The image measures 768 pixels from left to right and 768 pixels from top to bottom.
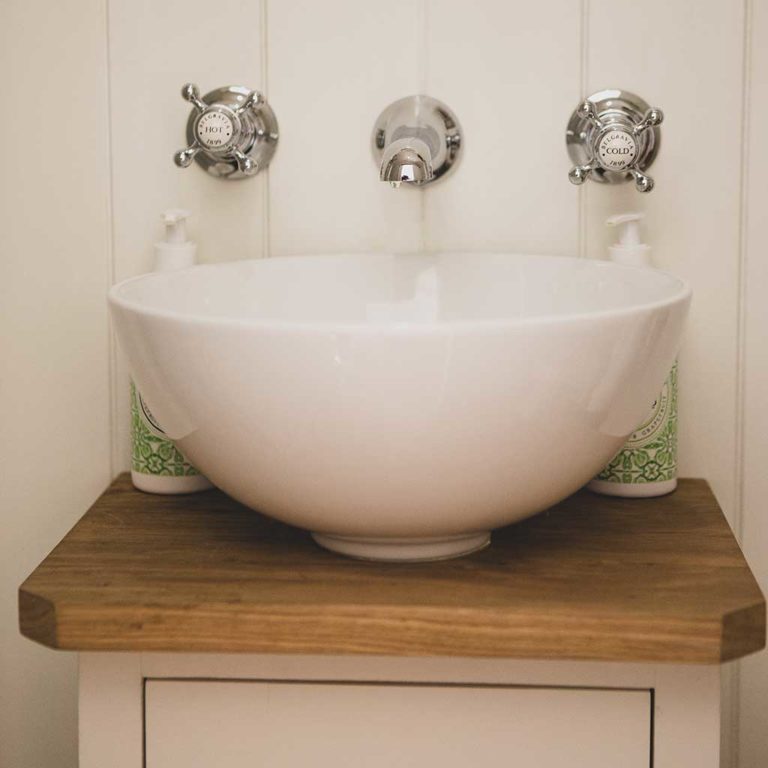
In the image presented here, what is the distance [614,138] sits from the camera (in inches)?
42.9

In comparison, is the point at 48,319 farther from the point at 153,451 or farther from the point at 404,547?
the point at 404,547

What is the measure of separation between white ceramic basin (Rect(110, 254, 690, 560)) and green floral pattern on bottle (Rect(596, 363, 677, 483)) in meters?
0.20

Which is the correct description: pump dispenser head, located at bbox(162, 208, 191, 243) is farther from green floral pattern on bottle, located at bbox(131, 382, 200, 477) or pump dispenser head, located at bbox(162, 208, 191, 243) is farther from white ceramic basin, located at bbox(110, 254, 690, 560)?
white ceramic basin, located at bbox(110, 254, 690, 560)

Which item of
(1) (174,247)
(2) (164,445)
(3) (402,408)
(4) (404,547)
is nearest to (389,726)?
(4) (404,547)

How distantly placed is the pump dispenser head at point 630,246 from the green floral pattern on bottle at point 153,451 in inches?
17.5

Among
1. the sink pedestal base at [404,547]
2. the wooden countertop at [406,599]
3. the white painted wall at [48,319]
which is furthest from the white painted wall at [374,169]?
the sink pedestal base at [404,547]

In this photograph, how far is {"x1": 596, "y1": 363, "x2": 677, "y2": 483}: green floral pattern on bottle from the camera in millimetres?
1095

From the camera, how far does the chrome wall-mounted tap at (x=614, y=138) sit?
1090 millimetres

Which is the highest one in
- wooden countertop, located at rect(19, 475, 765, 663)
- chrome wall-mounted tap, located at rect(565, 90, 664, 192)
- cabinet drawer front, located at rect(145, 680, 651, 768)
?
chrome wall-mounted tap, located at rect(565, 90, 664, 192)

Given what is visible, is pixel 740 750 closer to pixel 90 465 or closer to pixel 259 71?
pixel 90 465

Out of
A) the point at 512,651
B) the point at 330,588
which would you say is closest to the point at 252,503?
the point at 330,588

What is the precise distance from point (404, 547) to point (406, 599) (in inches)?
3.2

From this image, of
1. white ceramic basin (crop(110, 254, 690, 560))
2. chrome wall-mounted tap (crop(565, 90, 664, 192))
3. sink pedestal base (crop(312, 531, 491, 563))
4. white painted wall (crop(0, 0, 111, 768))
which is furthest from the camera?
white painted wall (crop(0, 0, 111, 768))

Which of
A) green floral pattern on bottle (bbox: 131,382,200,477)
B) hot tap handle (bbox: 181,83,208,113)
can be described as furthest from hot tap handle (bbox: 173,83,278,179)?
green floral pattern on bottle (bbox: 131,382,200,477)
